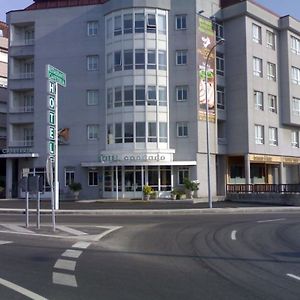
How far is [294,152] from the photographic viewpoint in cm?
5319

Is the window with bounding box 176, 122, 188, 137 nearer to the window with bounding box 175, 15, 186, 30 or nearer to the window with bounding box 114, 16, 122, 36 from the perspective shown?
the window with bounding box 175, 15, 186, 30

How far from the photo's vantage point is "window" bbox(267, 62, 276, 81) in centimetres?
5012

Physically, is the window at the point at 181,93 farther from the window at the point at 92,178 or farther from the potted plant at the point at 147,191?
the window at the point at 92,178

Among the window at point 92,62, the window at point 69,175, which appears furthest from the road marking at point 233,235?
the window at point 92,62

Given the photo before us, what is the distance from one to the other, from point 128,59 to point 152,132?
6734 mm

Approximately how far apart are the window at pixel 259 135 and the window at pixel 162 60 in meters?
10.6

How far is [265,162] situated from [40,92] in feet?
74.5

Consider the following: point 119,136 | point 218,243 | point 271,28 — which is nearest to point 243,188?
point 119,136

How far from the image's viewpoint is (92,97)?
4653 cm

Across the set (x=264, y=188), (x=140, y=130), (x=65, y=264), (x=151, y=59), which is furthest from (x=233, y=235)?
(x=151, y=59)

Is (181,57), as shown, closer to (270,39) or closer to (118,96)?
(118,96)

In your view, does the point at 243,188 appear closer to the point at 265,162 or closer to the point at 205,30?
the point at 265,162

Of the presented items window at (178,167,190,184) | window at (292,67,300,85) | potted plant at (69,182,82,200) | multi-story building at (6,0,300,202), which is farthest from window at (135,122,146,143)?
window at (292,67,300,85)

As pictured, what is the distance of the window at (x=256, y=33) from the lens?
4819cm
